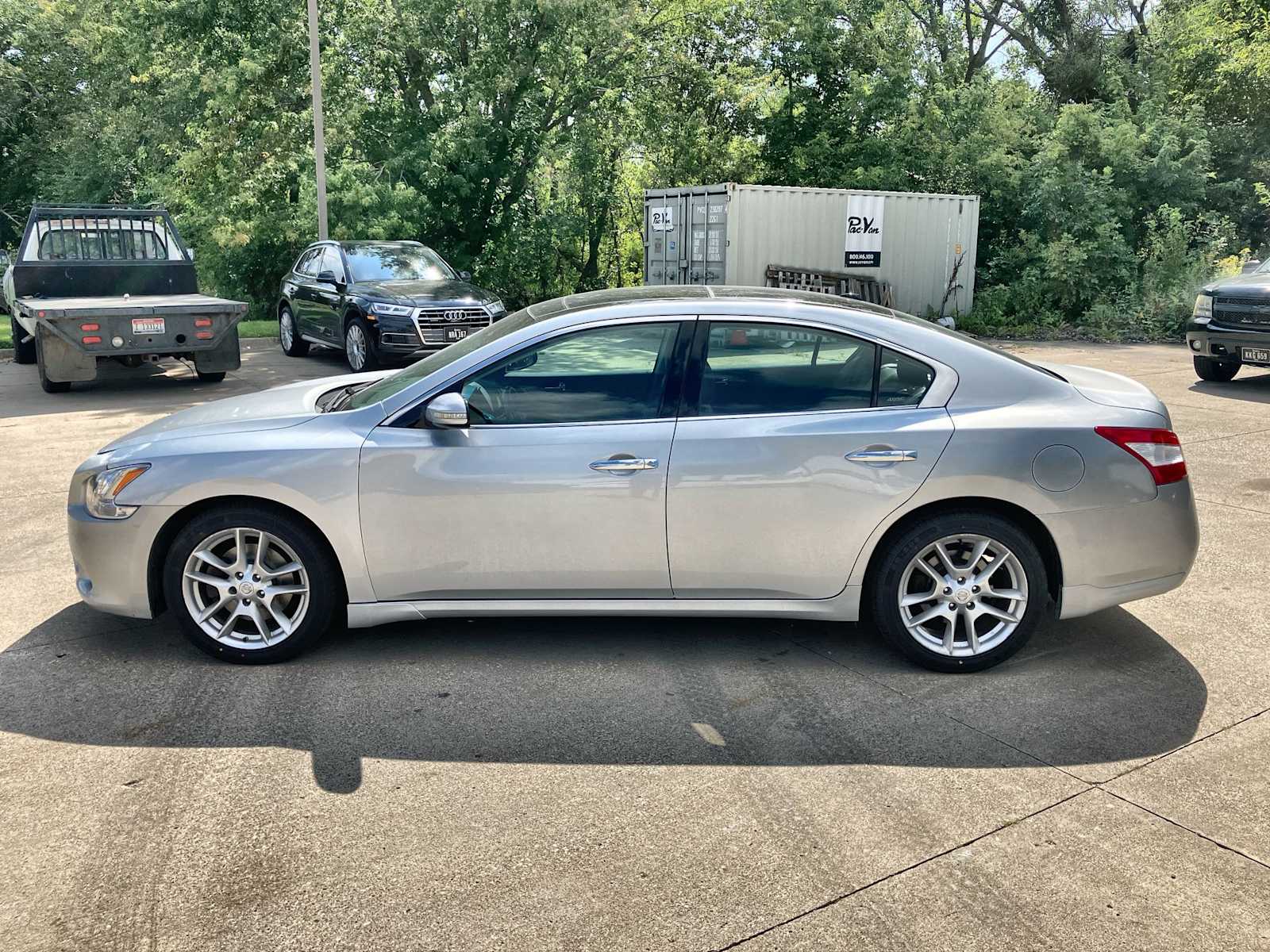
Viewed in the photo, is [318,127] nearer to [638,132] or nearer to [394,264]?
[394,264]

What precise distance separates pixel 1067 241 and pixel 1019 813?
20.2 m

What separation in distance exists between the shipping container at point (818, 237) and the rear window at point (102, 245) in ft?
29.6

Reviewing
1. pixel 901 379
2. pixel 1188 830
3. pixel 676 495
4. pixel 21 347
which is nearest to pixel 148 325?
pixel 21 347

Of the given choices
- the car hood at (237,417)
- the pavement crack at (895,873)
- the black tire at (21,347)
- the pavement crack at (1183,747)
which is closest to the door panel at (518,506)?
the car hood at (237,417)

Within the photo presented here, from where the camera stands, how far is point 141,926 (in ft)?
9.70

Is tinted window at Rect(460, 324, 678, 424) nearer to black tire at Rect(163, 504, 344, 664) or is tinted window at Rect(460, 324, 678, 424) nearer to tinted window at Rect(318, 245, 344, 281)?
black tire at Rect(163, 504, 344, 664)

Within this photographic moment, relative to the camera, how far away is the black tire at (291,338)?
54.4 feet

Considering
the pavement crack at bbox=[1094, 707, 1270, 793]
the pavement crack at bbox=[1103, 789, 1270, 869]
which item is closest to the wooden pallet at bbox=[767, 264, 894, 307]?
the pavement crack at bbox=[1094, 707, 1270, 793]

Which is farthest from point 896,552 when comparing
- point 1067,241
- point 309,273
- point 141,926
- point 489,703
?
point 1067,241

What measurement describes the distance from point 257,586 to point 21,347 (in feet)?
43.4

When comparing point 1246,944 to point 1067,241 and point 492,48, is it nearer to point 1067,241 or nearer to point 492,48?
point 1067,241

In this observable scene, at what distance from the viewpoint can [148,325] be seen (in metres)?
12.1

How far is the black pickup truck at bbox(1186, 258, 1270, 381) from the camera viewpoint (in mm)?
12680

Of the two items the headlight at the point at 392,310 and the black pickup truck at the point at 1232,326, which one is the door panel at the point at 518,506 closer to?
the headlight at the point at 392,310
